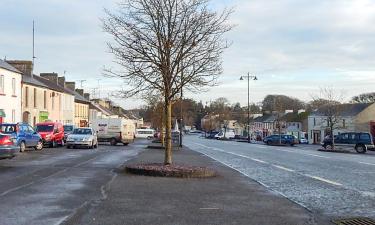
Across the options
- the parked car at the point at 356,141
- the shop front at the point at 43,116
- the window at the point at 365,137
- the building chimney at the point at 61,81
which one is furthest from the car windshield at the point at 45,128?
the building chimney at the point at 61,81

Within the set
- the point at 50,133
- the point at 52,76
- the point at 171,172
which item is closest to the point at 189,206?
the point at 171,172

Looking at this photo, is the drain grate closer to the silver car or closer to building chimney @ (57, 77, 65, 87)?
the silver car

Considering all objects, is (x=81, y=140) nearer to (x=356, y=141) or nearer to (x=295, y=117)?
(x=356, y=141)

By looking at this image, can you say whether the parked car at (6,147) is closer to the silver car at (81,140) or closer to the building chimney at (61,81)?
the silver car at (81,140)

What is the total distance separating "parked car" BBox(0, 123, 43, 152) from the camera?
3111 centimetres

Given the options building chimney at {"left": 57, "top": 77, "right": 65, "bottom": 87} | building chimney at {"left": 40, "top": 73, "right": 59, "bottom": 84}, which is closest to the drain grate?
building chimney at {"left": 40, "top": 73, "right": 59, "bottom": 84}

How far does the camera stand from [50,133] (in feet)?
133

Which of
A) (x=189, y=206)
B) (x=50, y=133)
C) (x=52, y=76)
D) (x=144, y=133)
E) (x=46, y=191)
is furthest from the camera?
(x=144, y=133)

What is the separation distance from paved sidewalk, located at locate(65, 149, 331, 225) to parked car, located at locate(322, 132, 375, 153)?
1437 inches

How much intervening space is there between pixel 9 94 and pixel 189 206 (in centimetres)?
3786

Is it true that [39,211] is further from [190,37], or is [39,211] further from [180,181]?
[190,37]

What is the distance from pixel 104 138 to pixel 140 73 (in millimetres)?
33138

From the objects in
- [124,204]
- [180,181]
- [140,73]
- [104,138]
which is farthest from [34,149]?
[124,204]

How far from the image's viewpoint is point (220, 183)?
51.5 ft
